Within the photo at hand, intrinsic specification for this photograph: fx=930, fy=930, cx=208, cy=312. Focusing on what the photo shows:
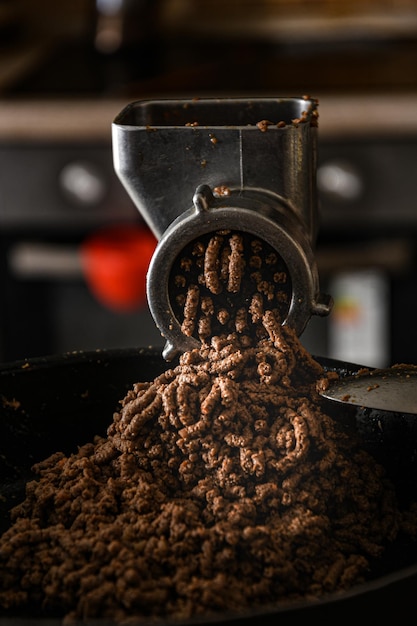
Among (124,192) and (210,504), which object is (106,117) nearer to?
(124,192)

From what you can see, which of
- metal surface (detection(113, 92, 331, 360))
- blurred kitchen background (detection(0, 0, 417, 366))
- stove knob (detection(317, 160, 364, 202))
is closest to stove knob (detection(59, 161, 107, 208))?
blurred kitchen background (detection(0, 0, 417, 366))

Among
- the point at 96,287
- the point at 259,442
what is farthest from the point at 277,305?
the point at 96,287

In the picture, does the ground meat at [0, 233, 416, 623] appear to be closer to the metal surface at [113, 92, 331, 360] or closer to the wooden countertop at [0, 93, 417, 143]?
the metal surface at [113, 92, 331, 360]

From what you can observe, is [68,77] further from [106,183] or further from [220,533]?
[220,533]

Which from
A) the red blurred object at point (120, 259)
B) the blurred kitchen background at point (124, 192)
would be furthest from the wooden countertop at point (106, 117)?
the red blurred object at point (120, 259)

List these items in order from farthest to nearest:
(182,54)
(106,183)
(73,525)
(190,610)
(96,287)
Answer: (182,54) < (96,287) < (106,183) < (73,525) < (190,610)

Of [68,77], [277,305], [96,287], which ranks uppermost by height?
[68,77]

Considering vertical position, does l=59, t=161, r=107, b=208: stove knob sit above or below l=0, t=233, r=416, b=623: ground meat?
above
